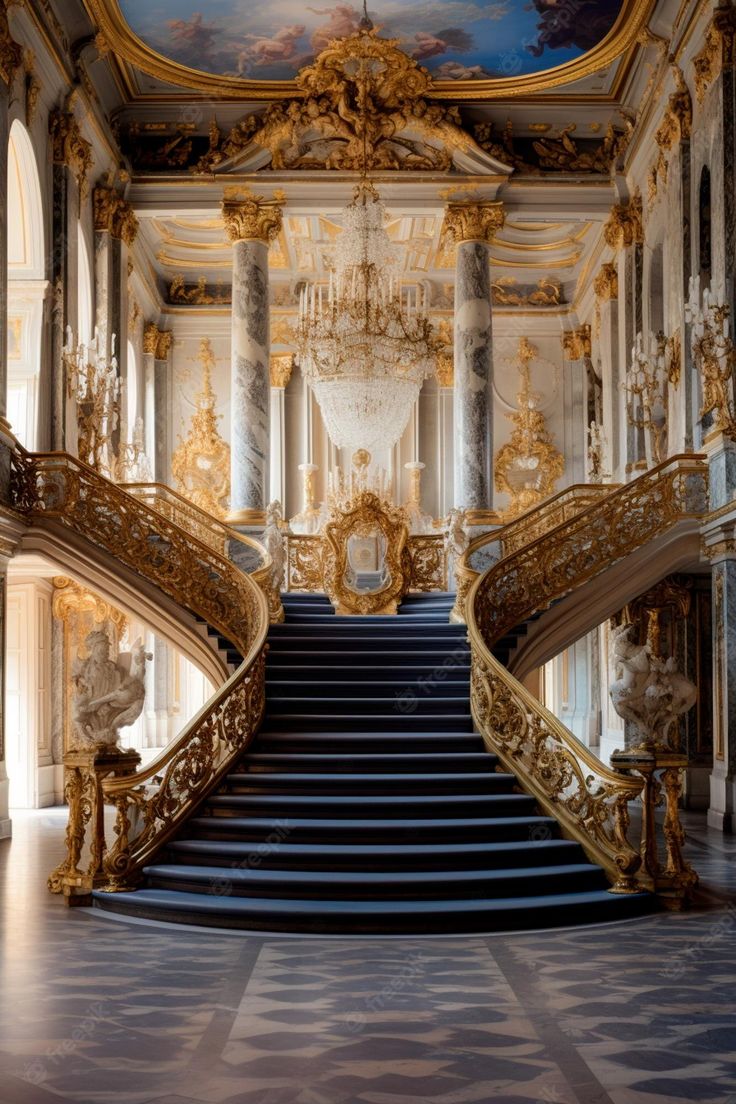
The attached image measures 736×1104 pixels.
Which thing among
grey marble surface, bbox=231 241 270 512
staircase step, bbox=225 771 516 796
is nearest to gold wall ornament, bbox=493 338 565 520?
grey marble surface, bbox=231 241 270 512

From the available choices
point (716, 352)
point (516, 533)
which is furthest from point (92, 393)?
point (716, 352)

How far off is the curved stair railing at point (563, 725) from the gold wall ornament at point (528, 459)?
8867 millimetres

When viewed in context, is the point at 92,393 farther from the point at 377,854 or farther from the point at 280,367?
the point at 377,854

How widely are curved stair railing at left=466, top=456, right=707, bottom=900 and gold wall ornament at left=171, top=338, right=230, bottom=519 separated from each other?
9841 mm

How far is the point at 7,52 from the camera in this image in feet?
44.2

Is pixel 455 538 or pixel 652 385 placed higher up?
pixel 652 385

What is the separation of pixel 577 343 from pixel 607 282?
324cm

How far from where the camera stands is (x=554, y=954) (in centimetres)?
763

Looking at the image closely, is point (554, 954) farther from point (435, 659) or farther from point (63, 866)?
point (435, 659)

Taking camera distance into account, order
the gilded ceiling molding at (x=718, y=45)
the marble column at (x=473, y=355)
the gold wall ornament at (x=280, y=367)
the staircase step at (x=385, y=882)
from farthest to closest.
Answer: the gold wall ornament at (x=280, y=367) < the marble column at (x=473, y=355) < the gilded ceiling molding at (x=718, y=45) < the staircase step at (x=385, y=882)

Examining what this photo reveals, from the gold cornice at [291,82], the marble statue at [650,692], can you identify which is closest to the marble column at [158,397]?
the gold cornice at [291,82]

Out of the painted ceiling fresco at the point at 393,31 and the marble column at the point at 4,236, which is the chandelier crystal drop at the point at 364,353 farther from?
the marble column at the point at 4,236

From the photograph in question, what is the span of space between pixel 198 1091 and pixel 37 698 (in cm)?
1215

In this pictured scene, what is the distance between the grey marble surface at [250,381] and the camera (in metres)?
18.1
